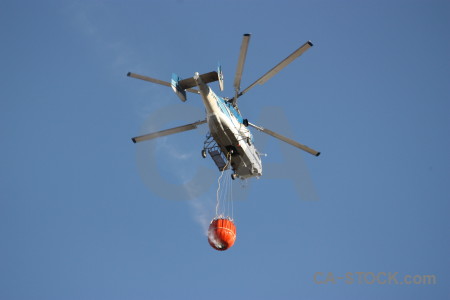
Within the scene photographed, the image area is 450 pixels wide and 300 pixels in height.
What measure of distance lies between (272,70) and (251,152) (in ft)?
15.0

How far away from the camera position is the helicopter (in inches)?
727

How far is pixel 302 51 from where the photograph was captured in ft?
58.4

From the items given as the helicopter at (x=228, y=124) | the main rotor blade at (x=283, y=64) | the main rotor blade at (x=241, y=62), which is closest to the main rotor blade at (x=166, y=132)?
the helicopter at (x=228, y=124)

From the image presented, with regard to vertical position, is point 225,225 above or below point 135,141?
below

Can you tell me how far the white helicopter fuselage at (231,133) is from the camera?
1902 centimetres

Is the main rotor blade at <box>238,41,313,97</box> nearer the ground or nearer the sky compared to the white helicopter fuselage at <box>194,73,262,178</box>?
nearer the sky

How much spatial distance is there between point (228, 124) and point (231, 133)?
454 millimetres

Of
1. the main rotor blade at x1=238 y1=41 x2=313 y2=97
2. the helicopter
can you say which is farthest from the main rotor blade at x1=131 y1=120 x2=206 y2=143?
the main rotor blade at x1=238 y1=41 x2=313 y2=97

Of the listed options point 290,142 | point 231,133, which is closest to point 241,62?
point 231,133

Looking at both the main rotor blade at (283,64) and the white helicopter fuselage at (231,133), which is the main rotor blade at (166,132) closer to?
the white helicopter fuselage at (231,133)

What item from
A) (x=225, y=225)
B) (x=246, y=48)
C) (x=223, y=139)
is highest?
(x=246, y=48)

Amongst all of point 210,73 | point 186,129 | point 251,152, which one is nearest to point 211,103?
point 210,73

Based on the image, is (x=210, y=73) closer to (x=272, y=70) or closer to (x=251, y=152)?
(x=272, y=70)

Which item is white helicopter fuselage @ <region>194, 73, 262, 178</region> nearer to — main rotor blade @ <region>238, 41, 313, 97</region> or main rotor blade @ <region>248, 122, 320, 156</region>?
main rotor blade @ <region>248, 122, 320, 156</region>
